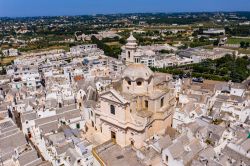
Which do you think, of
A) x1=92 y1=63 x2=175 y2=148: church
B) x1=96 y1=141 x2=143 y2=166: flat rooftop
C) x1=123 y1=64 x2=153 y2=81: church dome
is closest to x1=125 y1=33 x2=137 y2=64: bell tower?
x1=92 y1=63 x2=175 y2=148: church

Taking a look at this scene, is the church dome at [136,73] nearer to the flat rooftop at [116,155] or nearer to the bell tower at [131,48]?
the bell tower at [131,48]

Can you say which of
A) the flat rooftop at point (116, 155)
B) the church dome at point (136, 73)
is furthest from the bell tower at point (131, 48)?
the flat rooftop at point (116, 155)

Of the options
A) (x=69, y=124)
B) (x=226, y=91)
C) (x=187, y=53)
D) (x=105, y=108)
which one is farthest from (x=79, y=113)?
(x=187, y=53)

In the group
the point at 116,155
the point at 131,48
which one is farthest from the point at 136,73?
the point at 116,155

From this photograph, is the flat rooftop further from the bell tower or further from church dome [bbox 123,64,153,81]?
the bell tower

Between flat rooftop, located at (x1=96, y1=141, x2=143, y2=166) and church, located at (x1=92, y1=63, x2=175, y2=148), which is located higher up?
church, located at (x1=92, y1=63, x2=175, y2=148)

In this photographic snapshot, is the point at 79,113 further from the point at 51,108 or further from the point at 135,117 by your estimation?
the point at 135,117

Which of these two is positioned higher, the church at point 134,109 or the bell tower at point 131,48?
the bell tower at point 131,48
